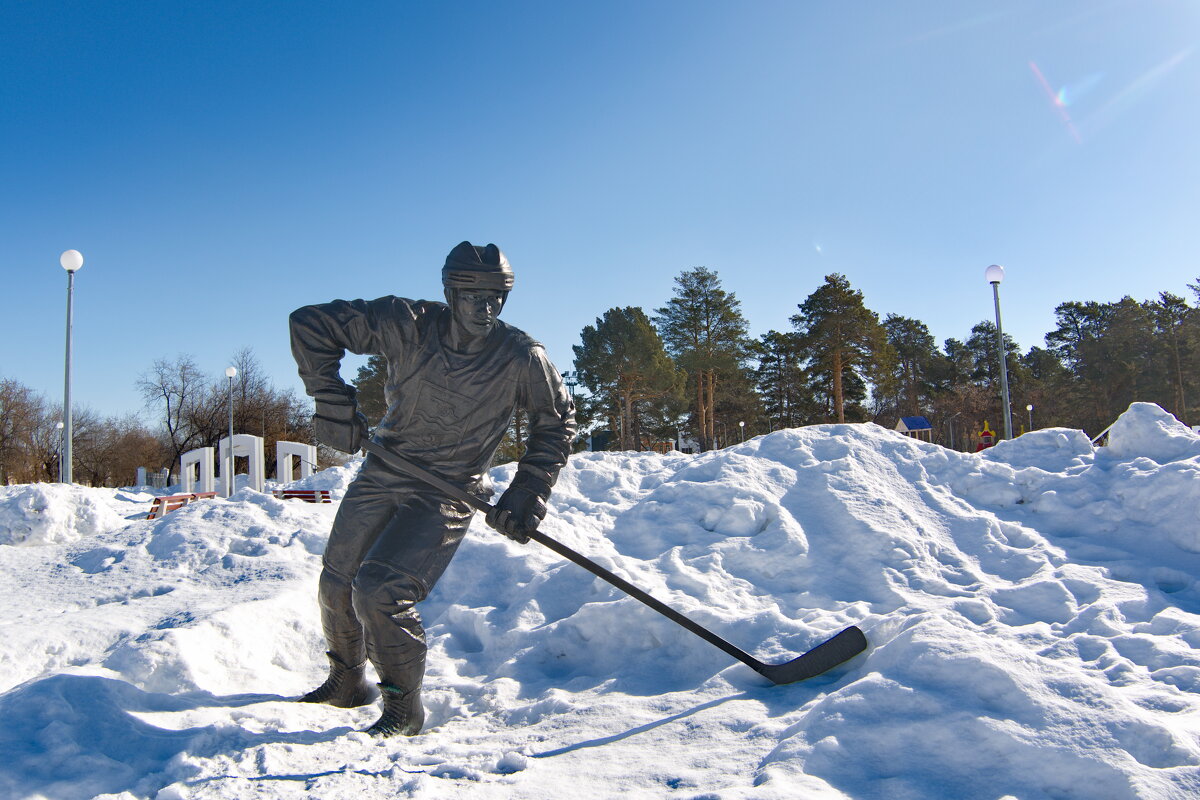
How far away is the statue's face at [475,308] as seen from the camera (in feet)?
9.34

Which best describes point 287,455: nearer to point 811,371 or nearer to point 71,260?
point 71,260

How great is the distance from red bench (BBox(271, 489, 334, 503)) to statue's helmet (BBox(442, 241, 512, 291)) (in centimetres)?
677

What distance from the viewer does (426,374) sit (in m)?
2.90

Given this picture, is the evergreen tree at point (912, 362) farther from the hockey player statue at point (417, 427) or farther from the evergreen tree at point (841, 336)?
the hockey player statue at point (417, 427)

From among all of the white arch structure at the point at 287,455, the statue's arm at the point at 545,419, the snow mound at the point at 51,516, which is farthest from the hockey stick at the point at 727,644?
the white arch structure at the point at 287,455

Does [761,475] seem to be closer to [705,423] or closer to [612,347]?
[612,347]

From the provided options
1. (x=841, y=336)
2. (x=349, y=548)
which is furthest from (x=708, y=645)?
(x=841, y=336)

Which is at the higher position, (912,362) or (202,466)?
(912,362)

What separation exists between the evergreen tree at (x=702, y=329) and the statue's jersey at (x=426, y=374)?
2863cm

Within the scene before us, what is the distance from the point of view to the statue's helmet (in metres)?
2.82

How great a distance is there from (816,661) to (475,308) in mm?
2060

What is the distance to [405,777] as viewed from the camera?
7.29 feet

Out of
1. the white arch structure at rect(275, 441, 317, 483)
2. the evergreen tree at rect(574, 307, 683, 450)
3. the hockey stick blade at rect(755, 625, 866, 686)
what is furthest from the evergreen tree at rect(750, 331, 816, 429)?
the hockey stick blade at rect(755, 625, 866, 686)

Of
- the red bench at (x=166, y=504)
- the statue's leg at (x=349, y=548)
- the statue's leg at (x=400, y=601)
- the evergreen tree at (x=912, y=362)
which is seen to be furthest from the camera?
the evergreen tree at (x=912, y=362)
